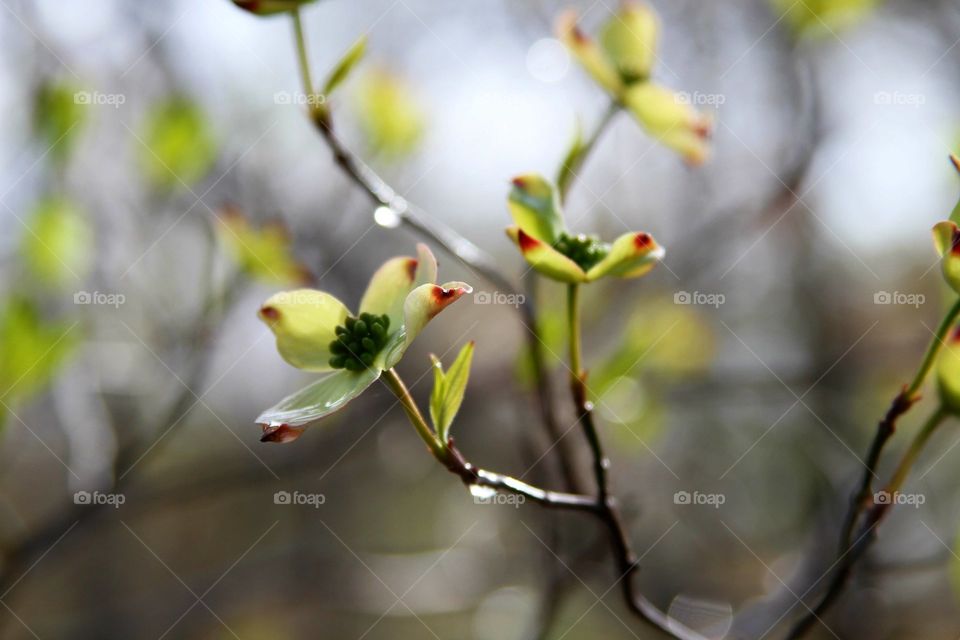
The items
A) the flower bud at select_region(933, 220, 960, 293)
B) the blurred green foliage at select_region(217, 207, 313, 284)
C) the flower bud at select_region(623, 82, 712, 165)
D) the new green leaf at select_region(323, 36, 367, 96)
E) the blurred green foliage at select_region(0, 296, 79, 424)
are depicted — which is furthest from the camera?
the blurred green foliage at select_region(217, 207, 313, 284)

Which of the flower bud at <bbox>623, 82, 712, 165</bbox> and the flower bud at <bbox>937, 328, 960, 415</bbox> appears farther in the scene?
the flower bud at <bbox>623, 82, 712, 165</bbox>

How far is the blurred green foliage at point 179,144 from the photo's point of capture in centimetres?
137

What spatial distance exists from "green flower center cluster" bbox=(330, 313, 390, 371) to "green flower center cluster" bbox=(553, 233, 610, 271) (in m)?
0.16

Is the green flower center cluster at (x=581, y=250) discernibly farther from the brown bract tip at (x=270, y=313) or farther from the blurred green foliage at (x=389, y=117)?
the blurred green foliage at (x=389, y=117)

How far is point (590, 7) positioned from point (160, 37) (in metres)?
1.05

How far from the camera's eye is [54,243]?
134cm

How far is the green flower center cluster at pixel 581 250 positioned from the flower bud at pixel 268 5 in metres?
0.34

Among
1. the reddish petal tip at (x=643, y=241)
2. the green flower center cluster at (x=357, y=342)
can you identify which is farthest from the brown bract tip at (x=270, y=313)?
the reddish petal tip at (x=643, y=241)

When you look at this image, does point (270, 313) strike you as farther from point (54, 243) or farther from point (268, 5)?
point (54, 243)

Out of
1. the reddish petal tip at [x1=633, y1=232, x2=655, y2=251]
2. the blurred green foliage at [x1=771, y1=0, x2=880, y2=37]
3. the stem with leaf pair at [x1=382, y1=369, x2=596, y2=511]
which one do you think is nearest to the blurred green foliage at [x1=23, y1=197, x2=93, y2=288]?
the stem with leaf pair at [x1=382, y1=369, x2=596, y2=511]

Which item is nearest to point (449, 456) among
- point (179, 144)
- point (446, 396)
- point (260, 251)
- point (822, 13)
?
point (446, 396)

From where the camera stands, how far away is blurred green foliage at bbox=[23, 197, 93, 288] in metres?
1.33

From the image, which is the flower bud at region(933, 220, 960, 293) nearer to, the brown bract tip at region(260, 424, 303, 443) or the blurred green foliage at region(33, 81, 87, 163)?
the brown bract tip at region(260, 424, 303, 443)

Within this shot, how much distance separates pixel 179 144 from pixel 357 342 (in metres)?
0.89
